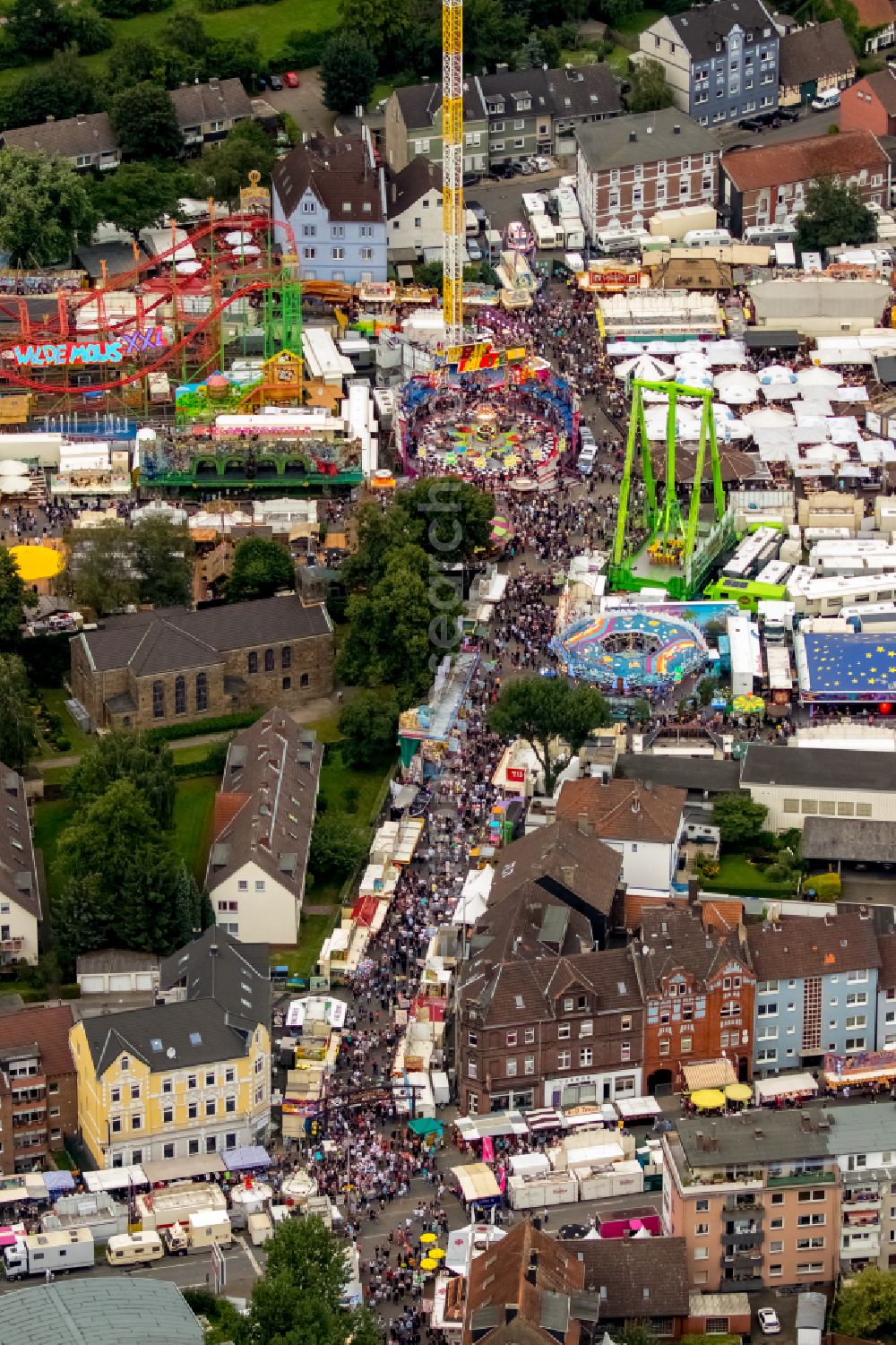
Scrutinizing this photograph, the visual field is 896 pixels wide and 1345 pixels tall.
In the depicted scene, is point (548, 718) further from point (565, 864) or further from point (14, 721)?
point (14, 721)

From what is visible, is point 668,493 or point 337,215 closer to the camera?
point 668,493

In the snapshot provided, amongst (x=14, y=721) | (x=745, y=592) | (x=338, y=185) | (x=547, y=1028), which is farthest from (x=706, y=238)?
(x=547, y=1028)

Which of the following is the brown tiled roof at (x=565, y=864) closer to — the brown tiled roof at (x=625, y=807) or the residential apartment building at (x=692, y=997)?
the brown tiled roof at (x=625, y=807)

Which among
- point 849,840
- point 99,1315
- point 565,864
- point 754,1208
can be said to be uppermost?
point 565,864

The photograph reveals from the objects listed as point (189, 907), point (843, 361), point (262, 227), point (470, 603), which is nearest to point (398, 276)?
point (262, 227)

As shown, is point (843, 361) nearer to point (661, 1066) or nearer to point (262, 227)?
point (262, 227)


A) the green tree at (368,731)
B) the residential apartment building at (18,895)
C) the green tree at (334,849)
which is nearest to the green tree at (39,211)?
the green tree at (368,731)
